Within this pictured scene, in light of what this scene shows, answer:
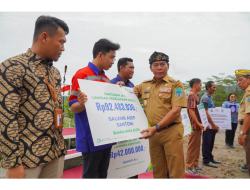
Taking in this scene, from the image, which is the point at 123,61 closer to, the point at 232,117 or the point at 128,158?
the point at 128,158

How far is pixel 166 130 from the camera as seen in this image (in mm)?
2236

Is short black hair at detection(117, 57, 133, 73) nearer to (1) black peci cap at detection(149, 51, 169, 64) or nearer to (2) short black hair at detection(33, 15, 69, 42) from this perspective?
(1) black peci cap at detection(149, 51, 169, 64)

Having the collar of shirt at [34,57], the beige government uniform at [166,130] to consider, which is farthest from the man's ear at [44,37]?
the beige government uniform at [166,130]

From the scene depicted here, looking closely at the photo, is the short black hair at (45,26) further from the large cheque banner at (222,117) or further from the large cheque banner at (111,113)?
the large cheque banner at (222,117)

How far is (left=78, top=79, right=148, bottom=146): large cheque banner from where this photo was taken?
69.8 inches

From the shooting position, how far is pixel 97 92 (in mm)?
1922

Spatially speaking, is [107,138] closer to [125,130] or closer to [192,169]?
[125,130]

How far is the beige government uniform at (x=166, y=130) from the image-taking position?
86.0 inches

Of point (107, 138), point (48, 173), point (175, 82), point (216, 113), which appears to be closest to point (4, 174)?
point (48, 173)

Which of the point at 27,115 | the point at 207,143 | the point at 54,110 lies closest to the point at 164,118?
the point at 54,110

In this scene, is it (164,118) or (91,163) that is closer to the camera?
(91,163)

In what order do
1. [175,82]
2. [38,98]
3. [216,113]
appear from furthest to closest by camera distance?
[216,113], [175,82], [38,98]

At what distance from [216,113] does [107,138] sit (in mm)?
4454

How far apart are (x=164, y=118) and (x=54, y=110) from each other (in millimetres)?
1296
